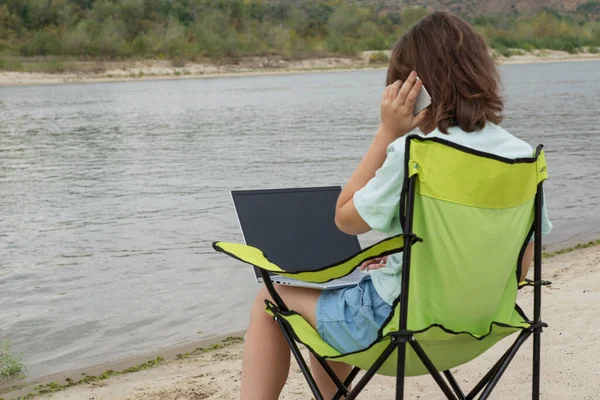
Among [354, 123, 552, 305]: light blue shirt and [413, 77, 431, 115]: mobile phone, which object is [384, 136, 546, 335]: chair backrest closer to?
[354, 123, 552, 305]: light blue shirt

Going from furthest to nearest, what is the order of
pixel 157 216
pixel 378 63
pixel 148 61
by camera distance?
1. pixel 378 63
2. pixel 148 61
3. pixel 157 216

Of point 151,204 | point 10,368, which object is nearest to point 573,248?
point 10,368

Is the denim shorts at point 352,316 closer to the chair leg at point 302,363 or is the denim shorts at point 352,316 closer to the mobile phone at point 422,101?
the chair leg at point 302,363

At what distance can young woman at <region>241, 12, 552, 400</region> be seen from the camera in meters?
2.16

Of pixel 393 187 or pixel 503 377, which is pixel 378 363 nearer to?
pixel 393 187

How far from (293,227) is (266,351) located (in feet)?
1.42

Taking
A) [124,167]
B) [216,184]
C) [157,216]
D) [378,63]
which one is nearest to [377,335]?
[157,216]

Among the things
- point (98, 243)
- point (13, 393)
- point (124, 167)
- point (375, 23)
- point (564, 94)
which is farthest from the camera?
point (375, 23)

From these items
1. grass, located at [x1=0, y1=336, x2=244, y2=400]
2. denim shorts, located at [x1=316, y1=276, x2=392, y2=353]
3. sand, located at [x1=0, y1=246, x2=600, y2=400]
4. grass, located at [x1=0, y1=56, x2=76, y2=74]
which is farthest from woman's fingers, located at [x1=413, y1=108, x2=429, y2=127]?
grass, located at [x1=0, y1=56, x2=76, y2=74]

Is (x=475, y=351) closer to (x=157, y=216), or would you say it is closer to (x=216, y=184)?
(x=157, y=216)

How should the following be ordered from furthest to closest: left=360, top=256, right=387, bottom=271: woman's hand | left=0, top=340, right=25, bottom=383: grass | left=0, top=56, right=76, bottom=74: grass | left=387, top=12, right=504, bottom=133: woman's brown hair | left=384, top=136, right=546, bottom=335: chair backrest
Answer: left=0, top=56, right=76, bottom=74: grass → left=0, top=340, right=25, bottom=383: grass → left=360, top=256, right=387, bottom=271: woman's hand → left=387, top=12, right=504, bottom=133: woman's brown hair → left=384, top=136, right=546, bottom=335: chair backrest

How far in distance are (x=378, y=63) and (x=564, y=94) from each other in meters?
42.7

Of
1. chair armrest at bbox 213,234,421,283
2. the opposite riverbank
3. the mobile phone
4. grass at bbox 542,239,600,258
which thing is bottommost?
the opposite riverbank

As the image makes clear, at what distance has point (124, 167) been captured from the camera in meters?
14.7
